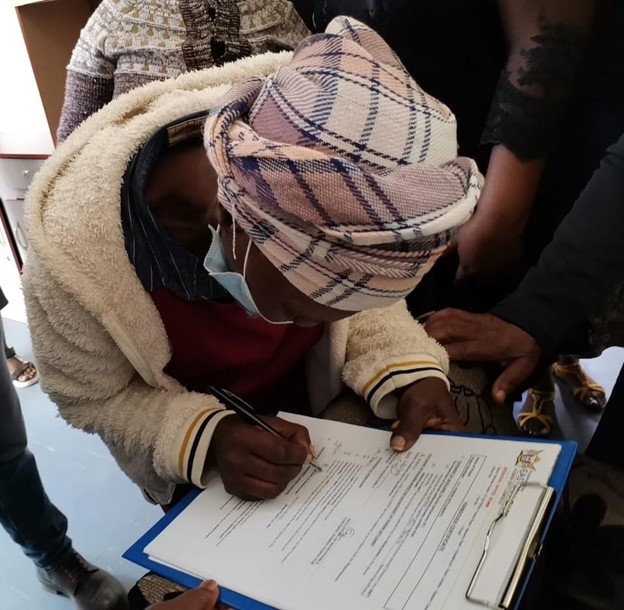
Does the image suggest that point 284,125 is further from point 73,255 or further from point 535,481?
point 535,481

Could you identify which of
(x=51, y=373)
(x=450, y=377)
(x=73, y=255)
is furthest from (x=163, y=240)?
(x=450, y=377)

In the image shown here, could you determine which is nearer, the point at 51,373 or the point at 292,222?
the point at 292,222

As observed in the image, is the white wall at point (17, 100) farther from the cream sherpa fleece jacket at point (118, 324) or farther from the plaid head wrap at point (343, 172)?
the plaid head wrap at point (343, 172)

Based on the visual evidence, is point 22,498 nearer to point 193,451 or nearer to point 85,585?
point 85,585

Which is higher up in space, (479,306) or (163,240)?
(163,240)

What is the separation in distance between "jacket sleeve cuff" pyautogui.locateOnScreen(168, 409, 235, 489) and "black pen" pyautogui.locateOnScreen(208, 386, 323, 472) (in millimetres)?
34

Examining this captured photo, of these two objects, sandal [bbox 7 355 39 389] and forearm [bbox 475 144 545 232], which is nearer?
forearm [bbox 475 144 545 232]

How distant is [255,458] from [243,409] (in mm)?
82

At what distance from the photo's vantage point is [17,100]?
79.4 inches

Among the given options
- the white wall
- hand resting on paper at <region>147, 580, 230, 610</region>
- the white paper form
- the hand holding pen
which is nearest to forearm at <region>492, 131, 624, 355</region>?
the white paper form

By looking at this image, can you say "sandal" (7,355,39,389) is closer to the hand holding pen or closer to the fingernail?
the hand holding pen

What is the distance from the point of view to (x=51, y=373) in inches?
29.0

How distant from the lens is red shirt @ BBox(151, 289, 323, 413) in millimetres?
771

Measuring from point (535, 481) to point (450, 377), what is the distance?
0.30 meters
